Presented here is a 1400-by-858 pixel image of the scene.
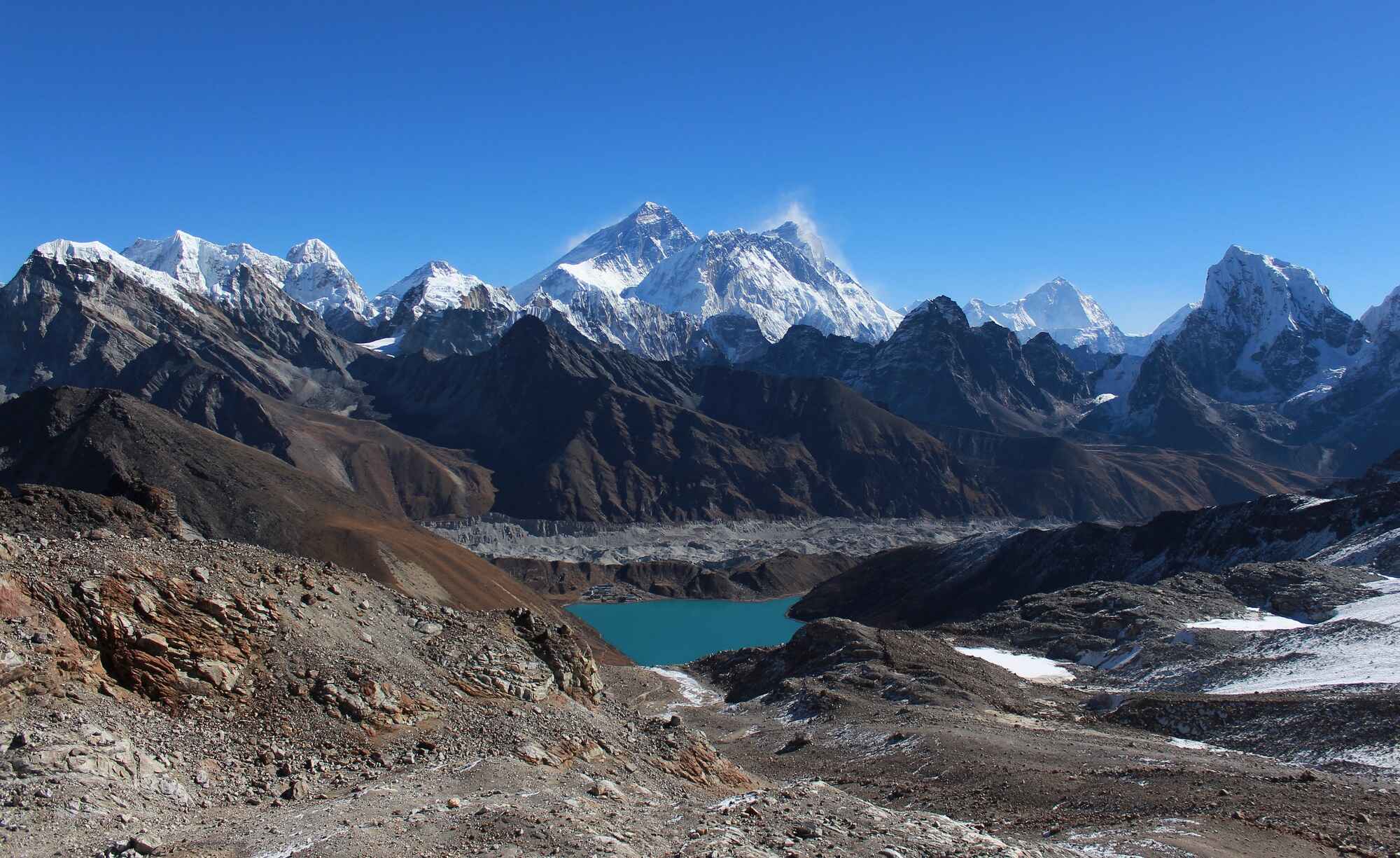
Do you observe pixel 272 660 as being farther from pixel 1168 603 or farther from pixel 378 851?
pixel 1168 603

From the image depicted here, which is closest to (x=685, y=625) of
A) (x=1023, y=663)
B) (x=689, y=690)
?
(x=689, y=690)

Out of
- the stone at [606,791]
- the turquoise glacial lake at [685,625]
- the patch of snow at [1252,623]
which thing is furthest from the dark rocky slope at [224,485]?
the stone at [606,791]

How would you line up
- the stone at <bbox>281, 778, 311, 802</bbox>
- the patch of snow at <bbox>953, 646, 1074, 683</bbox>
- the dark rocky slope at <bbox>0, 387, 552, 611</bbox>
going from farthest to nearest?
the dark rocky slope at <bbox>0, 387, 552, 611</bbox>
the patch of snow at <bbox>953, 646, 1074, 683</bbox>
the stone at <bbox>281, 778, 311, 802</bbox>

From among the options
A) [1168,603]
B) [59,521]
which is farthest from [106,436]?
[1168,603]

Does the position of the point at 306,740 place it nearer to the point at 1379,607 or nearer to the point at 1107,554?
the point at 1379,607

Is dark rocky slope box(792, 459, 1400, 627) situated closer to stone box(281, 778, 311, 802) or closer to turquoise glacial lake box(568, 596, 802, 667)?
turquoise glacial lake box(568, 596, 802, 667)

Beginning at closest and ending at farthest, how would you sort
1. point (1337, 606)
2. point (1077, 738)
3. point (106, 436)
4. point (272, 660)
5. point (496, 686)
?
point (272, 660)
point (496, 686)
point (1077, 738)
point (1337, 606)
point (106, 436)

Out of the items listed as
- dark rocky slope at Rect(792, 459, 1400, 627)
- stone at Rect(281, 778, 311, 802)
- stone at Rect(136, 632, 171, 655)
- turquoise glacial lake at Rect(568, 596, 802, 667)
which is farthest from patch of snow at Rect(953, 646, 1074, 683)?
stone at Rect(136, 632, 171, 655)
